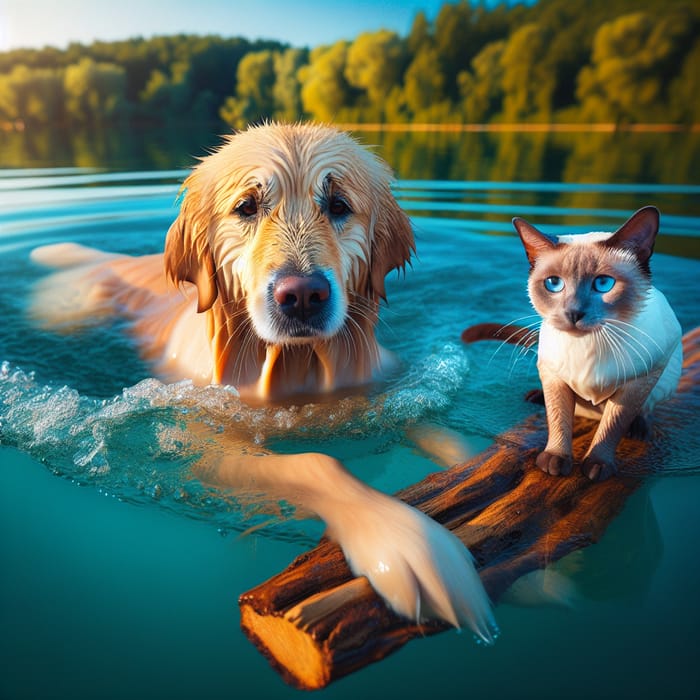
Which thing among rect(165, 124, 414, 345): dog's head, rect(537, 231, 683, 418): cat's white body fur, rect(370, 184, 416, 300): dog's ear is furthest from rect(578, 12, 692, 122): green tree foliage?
rect(537, 231, 683, 418): cat's white body fur

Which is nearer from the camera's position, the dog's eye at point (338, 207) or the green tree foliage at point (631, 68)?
the dog's eye at point (338, 207)

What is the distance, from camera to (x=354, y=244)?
3.32 m

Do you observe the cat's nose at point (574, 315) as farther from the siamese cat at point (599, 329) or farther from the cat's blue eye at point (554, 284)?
the cat's blue eye at point (554, 284)

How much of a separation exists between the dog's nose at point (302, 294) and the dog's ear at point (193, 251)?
2.00 feet

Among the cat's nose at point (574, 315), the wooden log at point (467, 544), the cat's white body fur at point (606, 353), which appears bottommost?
the wooden log at point (467, 544)

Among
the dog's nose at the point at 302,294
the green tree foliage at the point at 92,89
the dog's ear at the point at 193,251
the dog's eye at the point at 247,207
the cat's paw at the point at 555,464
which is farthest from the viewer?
the green tree foliage at the point at 92,89

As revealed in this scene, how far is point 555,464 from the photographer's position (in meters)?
2.69

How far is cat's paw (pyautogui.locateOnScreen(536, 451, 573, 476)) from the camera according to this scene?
2.68 metres

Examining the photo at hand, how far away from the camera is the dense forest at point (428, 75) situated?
23922mm

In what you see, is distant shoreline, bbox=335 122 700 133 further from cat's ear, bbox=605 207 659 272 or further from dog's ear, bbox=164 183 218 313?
cat's ear, bbox=605 207 659 272

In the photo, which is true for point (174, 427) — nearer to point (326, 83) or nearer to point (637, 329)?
point (637, 329)

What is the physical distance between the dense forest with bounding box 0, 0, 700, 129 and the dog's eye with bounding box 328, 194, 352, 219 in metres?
19.2

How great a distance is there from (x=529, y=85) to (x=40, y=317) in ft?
98.9

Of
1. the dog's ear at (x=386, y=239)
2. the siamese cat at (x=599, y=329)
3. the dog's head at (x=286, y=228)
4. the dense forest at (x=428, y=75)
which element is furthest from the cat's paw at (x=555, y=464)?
the dense forest at (x=428, y=75)
